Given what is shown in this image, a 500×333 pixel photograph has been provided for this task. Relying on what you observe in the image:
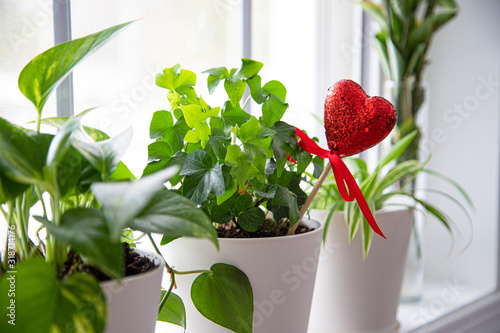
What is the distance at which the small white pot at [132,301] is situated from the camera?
36 cm

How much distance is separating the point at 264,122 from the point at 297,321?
0.74 feet

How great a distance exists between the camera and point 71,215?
335mm

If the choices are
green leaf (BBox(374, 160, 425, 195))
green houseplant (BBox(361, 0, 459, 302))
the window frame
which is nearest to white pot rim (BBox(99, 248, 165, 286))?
green leaf (BBox(374, 160, 425, 195))

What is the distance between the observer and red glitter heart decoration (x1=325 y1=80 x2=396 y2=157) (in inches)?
20.4

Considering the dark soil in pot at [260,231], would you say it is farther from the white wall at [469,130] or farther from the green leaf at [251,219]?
→ the white wall at [469,130]

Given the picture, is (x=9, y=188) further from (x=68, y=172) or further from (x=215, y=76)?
(x=215, y=76)

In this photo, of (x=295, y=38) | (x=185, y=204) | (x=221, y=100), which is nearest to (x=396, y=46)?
(x=295, y=38)

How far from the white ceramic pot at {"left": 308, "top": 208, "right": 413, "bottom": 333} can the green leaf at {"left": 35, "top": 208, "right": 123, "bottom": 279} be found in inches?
17.2

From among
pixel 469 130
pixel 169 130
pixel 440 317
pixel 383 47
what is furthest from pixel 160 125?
pixel 469 130

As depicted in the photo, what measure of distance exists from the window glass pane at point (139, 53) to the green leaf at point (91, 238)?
351 mm

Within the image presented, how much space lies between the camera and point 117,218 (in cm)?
27

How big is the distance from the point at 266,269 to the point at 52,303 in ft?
0.76

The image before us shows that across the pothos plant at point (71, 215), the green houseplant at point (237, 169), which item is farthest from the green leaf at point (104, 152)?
the green houseplant at point (237, 169)

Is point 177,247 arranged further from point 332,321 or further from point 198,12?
point 198,12
